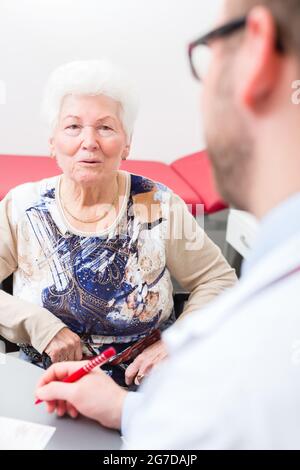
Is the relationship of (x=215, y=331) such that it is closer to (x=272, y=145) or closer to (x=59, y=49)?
(x=272, y=145)

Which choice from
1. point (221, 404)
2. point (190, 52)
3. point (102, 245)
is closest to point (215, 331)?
point (221, 404)

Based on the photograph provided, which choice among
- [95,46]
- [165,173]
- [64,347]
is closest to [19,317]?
[64,347]

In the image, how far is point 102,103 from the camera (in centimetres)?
131

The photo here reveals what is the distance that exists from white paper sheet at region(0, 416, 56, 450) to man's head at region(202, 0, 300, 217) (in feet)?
1.68

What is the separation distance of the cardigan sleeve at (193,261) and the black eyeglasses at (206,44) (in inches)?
27.5

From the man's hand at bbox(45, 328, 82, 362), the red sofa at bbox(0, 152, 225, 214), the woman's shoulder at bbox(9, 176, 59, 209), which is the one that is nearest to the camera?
the man's hand at bbox(45, 328, 82, 362)

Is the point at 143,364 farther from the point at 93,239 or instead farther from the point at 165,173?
the point at 165,173

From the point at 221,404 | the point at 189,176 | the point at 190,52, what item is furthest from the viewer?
the point at 189,176

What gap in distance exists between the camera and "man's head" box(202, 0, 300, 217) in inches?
19.4

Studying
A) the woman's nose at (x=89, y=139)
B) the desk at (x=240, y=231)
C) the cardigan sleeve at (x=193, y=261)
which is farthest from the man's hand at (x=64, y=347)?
the desk at (x=240, y=231)

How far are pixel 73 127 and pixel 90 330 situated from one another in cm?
50

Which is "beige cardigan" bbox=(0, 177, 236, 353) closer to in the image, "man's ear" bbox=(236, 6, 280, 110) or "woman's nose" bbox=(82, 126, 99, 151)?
"woman's nose" bbox=(82, 126, 99, 151)

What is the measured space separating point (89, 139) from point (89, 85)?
0.13 meters

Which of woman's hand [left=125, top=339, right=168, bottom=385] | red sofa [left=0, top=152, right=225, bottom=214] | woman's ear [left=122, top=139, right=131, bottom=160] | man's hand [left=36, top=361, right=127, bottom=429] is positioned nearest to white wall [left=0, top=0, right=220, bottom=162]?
red sofa [left=0, top=152, right=225, bottom=214]
